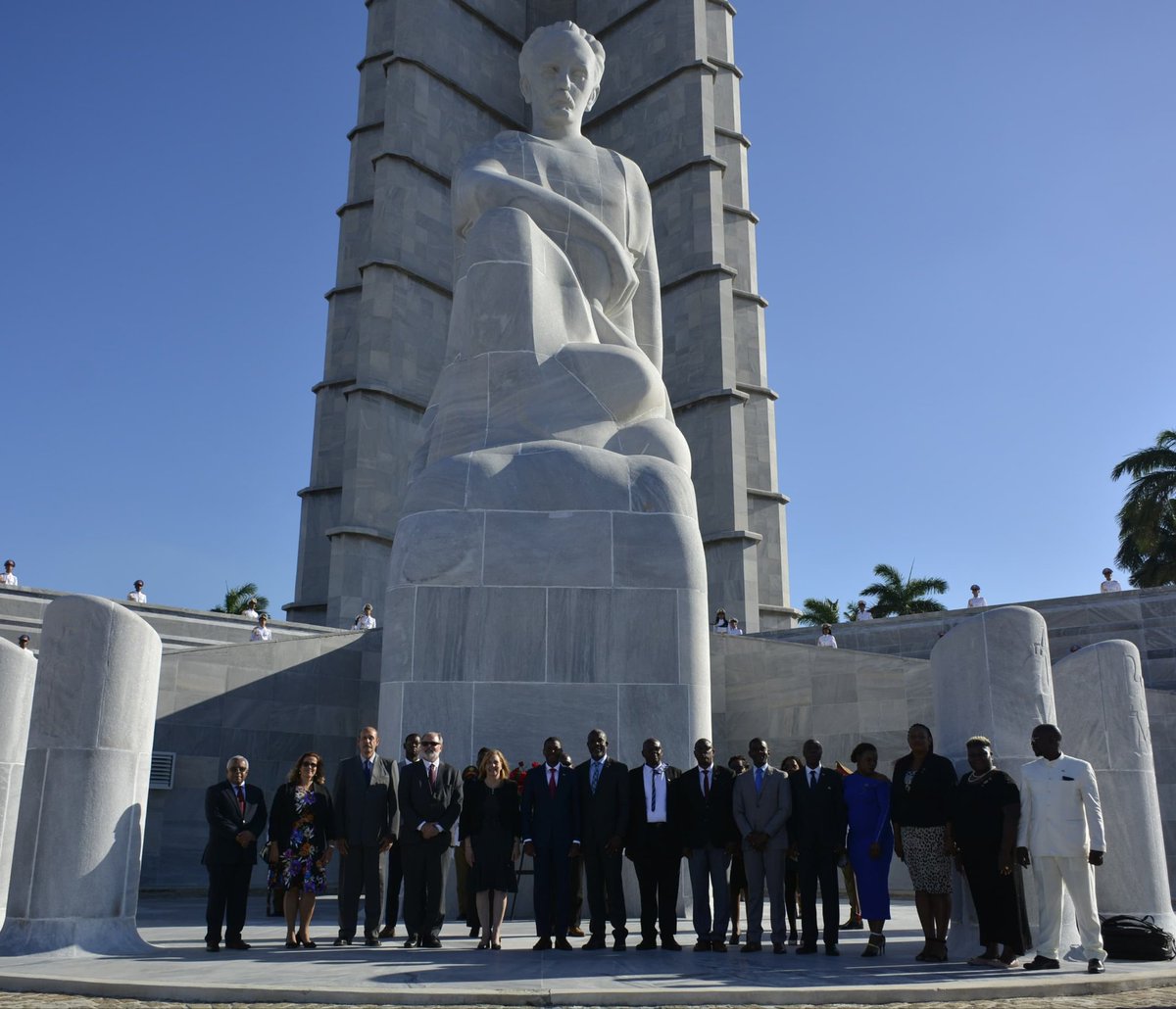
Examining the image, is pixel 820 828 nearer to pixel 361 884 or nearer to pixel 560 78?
pixel 361 884

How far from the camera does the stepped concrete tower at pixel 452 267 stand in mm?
30484

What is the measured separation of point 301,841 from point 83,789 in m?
1.43

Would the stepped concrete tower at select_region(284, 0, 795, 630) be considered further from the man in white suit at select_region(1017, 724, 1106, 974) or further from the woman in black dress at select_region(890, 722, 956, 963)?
the man in white suit at select_region(1017, 724, 1106, 974)

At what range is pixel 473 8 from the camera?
36.7 meters

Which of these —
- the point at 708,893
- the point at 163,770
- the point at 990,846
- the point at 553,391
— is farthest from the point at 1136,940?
the point at 163,770

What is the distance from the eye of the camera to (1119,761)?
8.12 m

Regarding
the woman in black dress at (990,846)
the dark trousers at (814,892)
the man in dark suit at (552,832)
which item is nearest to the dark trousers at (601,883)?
the man in dark suit at (552,832)

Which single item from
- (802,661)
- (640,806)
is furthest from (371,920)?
(802,661)

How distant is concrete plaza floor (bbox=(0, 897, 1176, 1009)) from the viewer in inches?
207

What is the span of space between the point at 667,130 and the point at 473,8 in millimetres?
8053

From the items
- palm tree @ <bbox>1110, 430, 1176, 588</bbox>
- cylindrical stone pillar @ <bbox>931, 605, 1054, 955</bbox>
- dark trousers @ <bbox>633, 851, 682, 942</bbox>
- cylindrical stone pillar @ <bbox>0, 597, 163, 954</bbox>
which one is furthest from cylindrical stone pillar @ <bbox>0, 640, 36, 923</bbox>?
palm tree @ <bbox>1110, 430, 1176, 588</bbox>

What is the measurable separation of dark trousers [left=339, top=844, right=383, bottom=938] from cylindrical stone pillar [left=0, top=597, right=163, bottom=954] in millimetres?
1304

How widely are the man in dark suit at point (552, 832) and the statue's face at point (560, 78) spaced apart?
30.1 feet

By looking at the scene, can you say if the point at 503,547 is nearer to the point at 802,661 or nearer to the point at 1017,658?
the point at 1017,658
